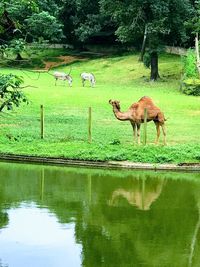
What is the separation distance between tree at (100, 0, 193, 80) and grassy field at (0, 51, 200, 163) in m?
3.12

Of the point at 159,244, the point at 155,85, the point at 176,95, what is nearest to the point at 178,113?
the point at 176,95

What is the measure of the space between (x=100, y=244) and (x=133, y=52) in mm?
55413

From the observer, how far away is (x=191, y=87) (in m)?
41.5

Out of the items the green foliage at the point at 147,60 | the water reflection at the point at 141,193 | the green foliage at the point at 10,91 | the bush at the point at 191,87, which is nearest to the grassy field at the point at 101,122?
the bush at the point at 191,87

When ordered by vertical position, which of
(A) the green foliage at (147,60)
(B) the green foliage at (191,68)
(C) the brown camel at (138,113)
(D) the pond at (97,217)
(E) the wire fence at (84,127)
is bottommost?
(D) the pond at (97,217)

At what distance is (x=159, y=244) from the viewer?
11742mm

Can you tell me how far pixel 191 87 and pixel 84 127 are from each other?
17054 mm

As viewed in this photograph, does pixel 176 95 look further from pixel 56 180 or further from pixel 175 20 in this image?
pixel 56 180

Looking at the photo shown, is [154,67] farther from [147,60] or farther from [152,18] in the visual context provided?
[152,18]

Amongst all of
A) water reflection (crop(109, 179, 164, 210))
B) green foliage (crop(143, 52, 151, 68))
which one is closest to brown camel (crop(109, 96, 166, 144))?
water reflection (crop(109, 179, 164, 210))

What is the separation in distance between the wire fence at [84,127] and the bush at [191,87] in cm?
1002

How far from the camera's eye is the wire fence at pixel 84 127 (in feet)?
74.6

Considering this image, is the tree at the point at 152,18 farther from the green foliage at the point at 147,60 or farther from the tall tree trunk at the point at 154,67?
the green foliage at the point at 147,60

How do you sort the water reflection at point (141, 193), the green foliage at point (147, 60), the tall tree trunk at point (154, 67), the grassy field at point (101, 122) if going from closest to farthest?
the water reflection at point (141, 193)
the grassy field at point (101, 122)
the tall tree trunk at point (154, 67)
the green foliage at point (147, 60)
